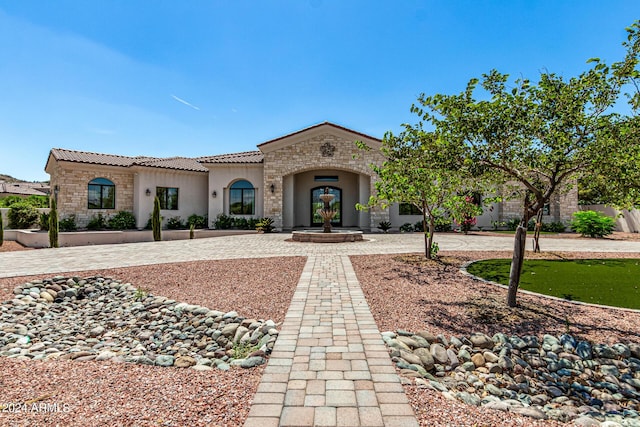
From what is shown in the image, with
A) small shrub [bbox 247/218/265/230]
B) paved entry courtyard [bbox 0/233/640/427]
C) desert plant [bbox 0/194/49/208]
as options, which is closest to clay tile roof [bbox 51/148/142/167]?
desert plant [bbox 0/194/49/208]

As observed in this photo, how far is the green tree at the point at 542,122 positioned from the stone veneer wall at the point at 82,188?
66.7ft

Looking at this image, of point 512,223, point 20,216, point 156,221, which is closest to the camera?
point 156,221

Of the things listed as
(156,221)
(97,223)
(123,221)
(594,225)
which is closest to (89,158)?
(97,223)

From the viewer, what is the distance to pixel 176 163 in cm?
2120

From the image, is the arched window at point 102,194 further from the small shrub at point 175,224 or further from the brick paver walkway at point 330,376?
the brick paver walkway at point 330,376

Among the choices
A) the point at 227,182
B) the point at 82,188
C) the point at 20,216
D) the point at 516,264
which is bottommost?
the point at 516,264

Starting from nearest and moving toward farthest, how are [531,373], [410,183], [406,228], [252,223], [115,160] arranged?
[531,373]
[410,183]
[252,223]
[115,160]
[406,228]

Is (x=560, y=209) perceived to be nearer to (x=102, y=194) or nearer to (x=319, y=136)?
(x=319, y=136)

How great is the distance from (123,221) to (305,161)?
461 inches

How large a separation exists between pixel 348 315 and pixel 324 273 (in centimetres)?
289

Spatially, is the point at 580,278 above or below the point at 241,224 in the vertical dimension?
below

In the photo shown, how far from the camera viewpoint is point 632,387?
351cm

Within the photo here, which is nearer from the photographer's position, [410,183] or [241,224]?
[410,183]

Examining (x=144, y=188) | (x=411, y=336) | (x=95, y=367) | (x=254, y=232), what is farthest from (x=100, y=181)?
(x=411, y=336)
